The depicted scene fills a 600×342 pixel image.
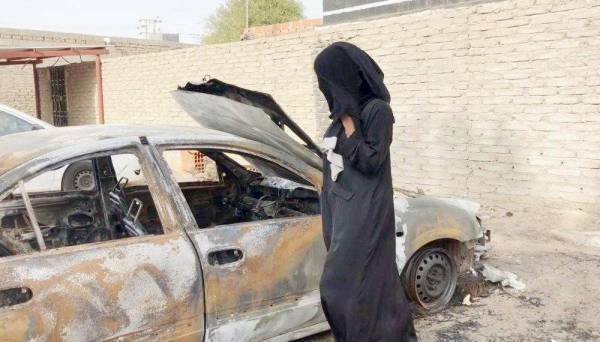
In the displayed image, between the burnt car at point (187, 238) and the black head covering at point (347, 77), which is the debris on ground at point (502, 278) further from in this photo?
the black head covering at point (347, 77)

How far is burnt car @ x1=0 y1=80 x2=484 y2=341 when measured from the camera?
2.34 metres

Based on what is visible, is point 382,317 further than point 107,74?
No

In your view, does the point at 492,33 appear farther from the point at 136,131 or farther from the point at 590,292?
the point at 136,131

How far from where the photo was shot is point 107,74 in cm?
1430

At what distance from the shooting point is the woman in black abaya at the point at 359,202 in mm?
2252

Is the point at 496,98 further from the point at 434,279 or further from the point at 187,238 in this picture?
the point at 187,238

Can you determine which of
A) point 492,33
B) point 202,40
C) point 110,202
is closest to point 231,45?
point 492,33

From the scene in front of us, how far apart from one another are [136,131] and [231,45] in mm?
7669

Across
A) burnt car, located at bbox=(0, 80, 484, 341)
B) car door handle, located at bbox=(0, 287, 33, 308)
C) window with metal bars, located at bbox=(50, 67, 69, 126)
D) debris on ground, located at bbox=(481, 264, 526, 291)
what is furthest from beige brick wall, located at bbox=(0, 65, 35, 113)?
car door handle, located at bbox=(0, 287, 33, 308)

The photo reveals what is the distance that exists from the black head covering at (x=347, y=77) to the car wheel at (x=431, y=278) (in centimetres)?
169

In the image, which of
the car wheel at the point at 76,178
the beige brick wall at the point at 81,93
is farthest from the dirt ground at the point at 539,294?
the beige brick wall at the point at 81,93

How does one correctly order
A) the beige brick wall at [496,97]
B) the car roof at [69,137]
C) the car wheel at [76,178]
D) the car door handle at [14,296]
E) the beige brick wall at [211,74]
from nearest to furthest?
→ the car door handle at [14,296] → the car roof at [69,137] → the car wheel at [76,178] → the beige brick wall at [496,97] → the beige brick wall at [211,74]

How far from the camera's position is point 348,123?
2.30m

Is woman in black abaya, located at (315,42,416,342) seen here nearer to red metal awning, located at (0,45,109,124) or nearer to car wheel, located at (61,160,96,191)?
car wheel, located at (61,160,96,191)
